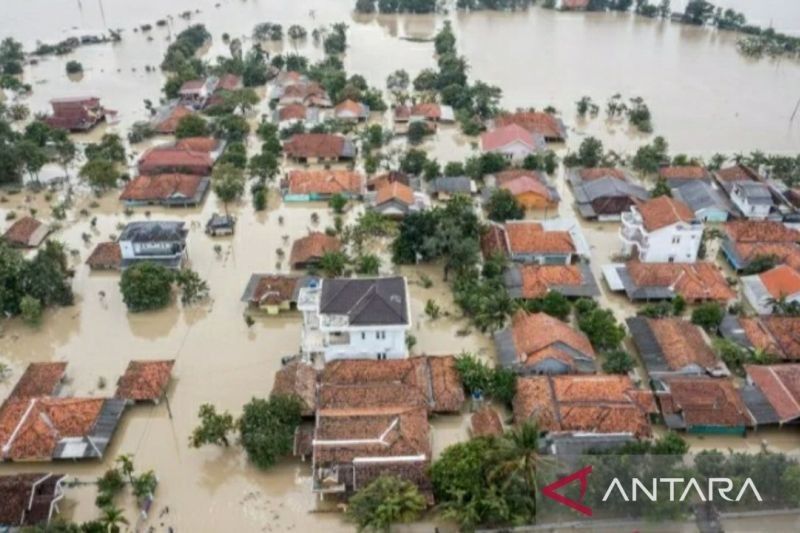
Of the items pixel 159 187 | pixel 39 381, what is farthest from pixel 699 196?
pixel 39 381

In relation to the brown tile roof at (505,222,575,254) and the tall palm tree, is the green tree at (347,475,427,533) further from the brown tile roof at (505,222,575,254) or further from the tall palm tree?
the brown tile roof at (505,222,575,254)

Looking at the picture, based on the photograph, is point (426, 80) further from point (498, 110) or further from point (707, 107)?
point (707, 107)

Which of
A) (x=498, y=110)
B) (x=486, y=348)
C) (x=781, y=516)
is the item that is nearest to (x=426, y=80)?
(x=498, y=110)

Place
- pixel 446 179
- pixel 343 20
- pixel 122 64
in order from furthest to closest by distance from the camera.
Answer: pixel 343 20 → pixel 122 64 → pixel 446 179

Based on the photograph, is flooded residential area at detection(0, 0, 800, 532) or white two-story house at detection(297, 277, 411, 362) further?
white two-story house at detection(297, 277, 411, 362)

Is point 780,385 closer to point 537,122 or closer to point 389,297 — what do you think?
point 389,297

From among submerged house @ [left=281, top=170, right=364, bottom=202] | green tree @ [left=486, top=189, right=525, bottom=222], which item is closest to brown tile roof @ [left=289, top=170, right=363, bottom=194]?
submerged house @ [left=281, top=170, right=364, bottom=202]
